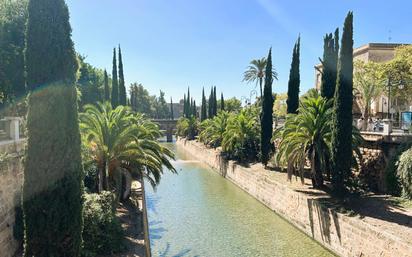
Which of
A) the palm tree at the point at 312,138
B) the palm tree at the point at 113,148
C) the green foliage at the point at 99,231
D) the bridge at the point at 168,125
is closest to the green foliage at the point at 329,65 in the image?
the palm tree at the point at 312,138

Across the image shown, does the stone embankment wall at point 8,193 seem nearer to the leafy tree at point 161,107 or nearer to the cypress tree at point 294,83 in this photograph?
the cypress tree at point 294,83

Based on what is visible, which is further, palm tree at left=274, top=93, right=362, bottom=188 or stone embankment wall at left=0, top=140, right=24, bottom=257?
palm tree at left=274, top=93, right=362, bottom=188

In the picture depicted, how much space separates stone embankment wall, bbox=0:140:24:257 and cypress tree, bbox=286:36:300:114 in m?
16.8

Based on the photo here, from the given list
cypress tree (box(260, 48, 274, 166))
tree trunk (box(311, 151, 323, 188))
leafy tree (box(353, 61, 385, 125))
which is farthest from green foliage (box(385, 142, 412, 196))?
leafy tree (box(353, 61, 385, 125))

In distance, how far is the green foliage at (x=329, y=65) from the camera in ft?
56.2

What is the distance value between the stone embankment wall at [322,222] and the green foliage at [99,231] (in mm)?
6581

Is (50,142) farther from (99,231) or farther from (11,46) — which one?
(11,46)

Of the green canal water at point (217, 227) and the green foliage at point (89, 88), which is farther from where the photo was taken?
the green foliage at point (89, 88)

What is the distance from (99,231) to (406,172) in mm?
9718

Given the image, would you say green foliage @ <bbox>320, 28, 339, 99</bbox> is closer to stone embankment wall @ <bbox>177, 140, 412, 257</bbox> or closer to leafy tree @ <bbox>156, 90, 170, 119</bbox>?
stone embankment wall @ <bbox>177, 140, 412, 257</bbox>

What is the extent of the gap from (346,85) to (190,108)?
2092 inches

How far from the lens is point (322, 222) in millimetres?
11953

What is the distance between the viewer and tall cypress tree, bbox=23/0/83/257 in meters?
6.35

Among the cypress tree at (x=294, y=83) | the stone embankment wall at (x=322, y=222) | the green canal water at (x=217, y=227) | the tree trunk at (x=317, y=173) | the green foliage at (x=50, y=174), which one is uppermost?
the cypress tree at (x=294, y=83)
